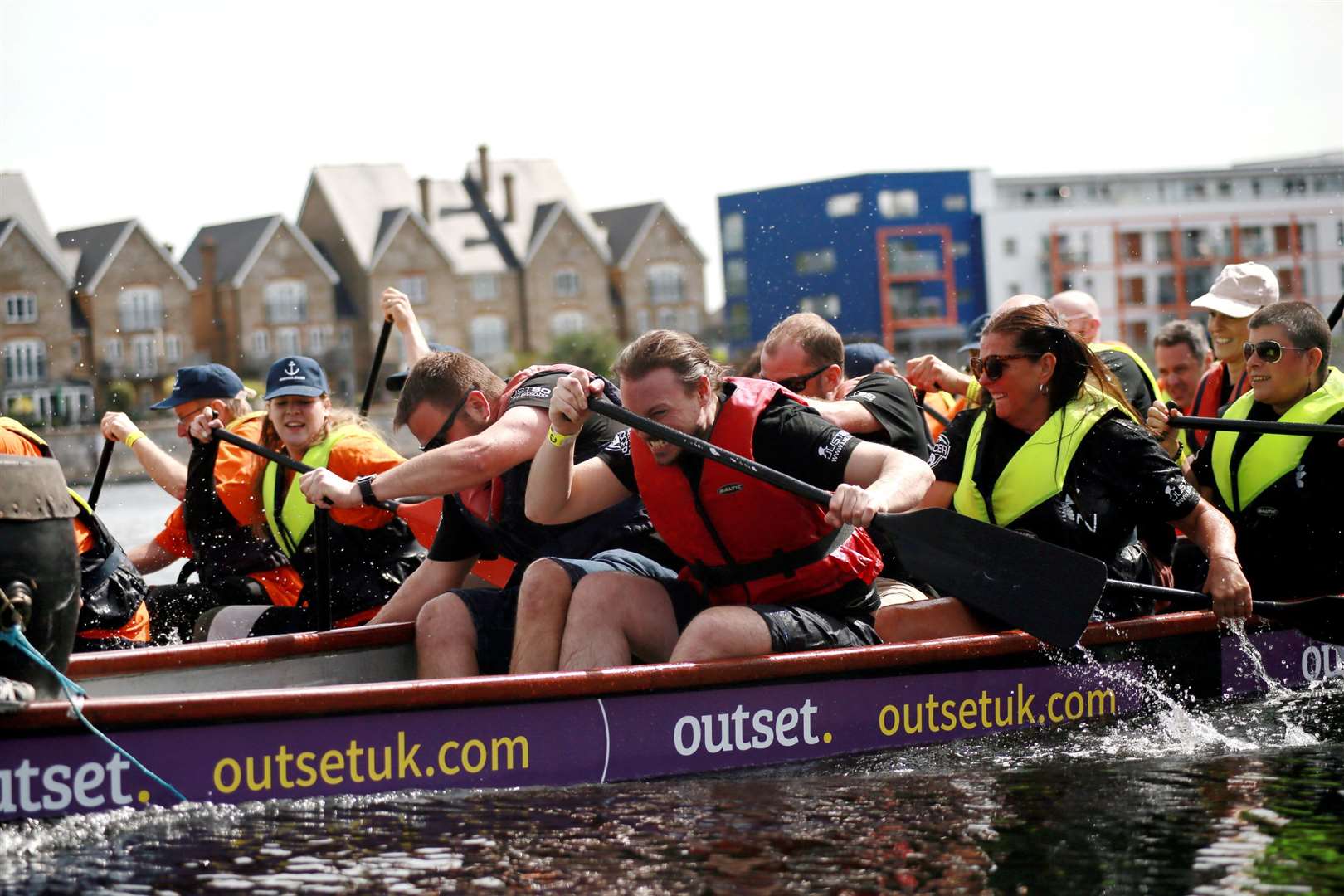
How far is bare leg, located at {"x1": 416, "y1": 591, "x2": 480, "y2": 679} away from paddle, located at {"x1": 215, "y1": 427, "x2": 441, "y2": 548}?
2.07 feet

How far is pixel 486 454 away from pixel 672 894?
5.11 feet

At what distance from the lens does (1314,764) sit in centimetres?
518

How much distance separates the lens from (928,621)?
5.18m

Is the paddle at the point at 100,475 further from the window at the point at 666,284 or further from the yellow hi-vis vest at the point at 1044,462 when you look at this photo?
the window at the point at 666,284

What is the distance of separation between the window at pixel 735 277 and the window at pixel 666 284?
218 cm

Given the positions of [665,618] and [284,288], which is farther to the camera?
[284,288]

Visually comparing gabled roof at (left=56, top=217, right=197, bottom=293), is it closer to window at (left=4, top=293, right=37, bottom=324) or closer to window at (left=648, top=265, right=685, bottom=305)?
window at (left=4, top=293, right=37, bottom=324)

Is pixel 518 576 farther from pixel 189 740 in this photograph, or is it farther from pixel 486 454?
→ pixel 189 740

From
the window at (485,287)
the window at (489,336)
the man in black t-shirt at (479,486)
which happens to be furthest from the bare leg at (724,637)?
the window at (485,287)

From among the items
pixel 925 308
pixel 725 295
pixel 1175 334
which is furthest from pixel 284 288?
pixel 1175 334

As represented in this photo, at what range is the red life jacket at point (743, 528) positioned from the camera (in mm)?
4805

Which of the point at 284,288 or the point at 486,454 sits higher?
the point at 284,288

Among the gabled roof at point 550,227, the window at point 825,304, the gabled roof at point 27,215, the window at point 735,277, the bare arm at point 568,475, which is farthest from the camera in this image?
the window at point 735,277

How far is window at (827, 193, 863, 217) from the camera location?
68625 mm
